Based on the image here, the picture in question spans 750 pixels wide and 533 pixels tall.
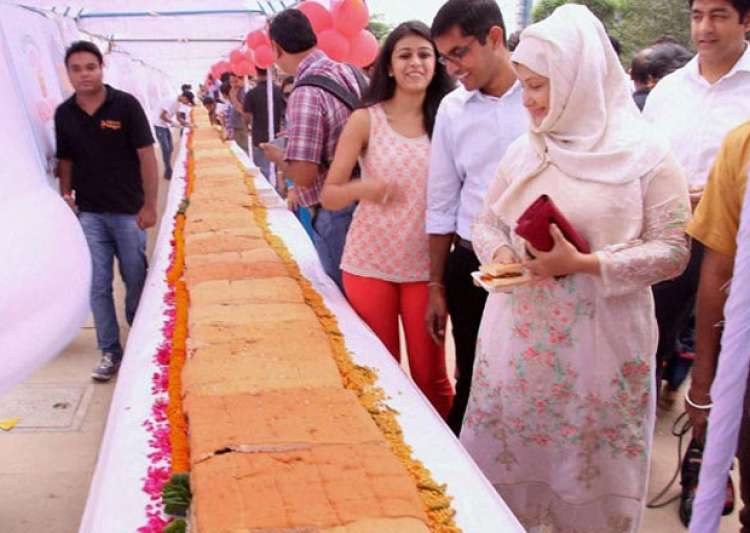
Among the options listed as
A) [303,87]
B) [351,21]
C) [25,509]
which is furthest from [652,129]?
[351,21]

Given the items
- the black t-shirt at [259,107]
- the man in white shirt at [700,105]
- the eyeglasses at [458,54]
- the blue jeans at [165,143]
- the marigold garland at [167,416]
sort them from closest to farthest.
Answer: the marigold garland at [167,416] → the eyeglasses at [458,54] → the man in white shirt at [700,105] → the black t-shirt at [259,107] → the blue jeans at [165,143]

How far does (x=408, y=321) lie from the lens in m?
2.01

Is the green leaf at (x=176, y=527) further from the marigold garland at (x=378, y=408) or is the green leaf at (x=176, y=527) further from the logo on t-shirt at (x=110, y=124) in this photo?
the logo on t-shirt at (x=110, y=124)

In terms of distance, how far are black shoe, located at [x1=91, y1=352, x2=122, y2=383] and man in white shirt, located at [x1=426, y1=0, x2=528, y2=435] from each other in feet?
5.85

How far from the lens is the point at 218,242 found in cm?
271

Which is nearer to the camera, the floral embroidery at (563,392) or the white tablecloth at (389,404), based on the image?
the white tablecloth at (389,404)

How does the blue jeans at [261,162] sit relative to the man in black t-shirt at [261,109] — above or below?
below

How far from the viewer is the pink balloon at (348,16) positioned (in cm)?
356

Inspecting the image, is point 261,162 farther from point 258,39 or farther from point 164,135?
point 164,135

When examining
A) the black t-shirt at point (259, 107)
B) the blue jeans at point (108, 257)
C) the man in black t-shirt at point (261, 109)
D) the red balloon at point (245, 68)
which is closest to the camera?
the blue jeans at point (108, 257)

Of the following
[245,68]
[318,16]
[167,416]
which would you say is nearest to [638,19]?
[245,68]

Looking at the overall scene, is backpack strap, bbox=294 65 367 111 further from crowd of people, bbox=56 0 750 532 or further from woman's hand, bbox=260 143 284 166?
woman's hand, bbox=260 143 284 166

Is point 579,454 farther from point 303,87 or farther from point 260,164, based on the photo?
point 260,164

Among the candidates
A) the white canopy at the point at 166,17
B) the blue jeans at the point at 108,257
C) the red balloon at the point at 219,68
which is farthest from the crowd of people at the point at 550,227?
the red balloon at the point at 219,68
